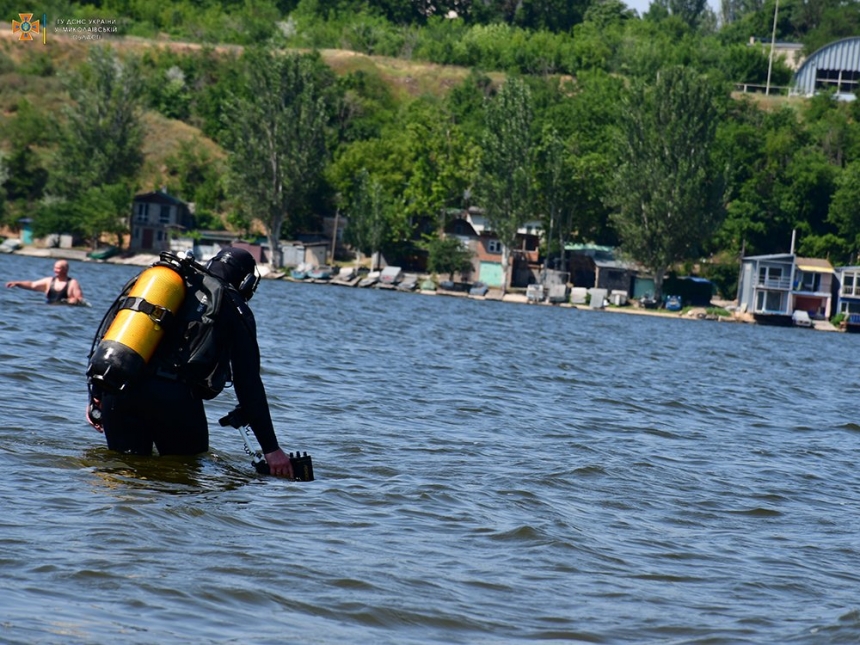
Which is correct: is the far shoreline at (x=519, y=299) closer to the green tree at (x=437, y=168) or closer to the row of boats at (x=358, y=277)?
the row of boats at (x=358, y=277)

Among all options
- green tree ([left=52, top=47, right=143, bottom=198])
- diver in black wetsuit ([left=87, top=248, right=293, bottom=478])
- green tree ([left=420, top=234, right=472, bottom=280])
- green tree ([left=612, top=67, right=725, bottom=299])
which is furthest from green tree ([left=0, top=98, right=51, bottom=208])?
diver in black wetsuit ([left=87, top=248, right=293, bottom=478])

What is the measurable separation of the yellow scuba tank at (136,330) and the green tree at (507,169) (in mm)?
85964

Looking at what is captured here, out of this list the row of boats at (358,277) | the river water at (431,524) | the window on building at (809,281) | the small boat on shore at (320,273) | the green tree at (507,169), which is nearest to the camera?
the river water at (431,524)

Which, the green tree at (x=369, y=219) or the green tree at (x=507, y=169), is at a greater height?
the green tree at (x=507, y=169)

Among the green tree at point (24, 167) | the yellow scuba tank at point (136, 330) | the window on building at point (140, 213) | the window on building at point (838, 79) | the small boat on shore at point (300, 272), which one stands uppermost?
the window on building at point (838, 79)

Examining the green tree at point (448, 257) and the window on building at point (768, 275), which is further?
the green tree at point (448, 257)

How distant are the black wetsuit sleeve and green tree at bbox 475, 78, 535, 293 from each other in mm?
85530

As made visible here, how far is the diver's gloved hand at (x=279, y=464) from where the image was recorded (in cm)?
1086

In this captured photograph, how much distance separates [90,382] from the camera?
33.2 feet

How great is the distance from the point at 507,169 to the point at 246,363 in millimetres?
87707

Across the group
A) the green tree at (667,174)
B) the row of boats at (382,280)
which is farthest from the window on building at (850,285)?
the row of boats at (382,280)

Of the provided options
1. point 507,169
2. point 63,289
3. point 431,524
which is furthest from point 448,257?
point 431,524

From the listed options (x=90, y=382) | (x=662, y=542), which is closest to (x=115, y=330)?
(x=90, y=382)

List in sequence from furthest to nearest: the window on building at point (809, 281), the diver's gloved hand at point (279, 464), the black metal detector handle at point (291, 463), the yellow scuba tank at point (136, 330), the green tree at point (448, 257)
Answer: the green tree at point (448, 257) < the window on building at point (809, 281) < the black metal detector handle at point (291, 463) < the diver's gloved hand at point (279, 464) < the yellow scuba tank at point (136, 330)
